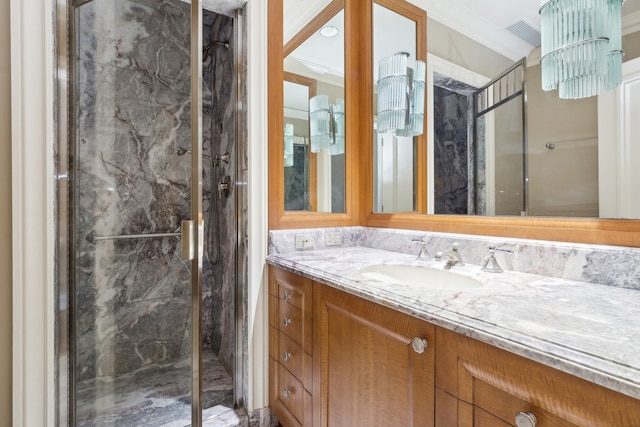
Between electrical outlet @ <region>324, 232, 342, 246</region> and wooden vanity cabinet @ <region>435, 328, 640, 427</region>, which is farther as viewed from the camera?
electrical outlet @ <region>324, 232, 342, 246</region>

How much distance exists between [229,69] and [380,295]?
1.66m

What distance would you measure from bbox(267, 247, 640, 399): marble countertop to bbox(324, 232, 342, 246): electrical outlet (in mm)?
580

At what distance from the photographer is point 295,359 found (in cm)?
127

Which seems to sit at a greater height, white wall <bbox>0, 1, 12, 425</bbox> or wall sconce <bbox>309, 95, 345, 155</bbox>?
wall sconce <bbox>309, 95, 345, 155</bbox>

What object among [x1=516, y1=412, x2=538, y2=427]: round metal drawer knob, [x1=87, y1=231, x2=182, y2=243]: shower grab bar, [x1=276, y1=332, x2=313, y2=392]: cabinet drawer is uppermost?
[x1=87, y1=231, x2=182, y2=243]: shower grab bar

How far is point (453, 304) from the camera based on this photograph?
71cm

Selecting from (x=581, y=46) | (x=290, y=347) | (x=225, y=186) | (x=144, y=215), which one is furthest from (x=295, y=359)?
(x=581, y=46)

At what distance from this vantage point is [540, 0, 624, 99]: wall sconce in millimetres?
954

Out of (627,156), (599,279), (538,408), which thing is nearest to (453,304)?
(538,408)

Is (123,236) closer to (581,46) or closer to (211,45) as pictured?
(211,45)

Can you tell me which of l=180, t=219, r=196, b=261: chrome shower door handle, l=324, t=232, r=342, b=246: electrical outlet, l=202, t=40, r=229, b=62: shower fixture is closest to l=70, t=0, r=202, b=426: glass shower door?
l=180, t=219, r=196, b=261: chrome shower door handle

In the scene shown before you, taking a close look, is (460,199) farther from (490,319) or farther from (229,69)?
(229,69)

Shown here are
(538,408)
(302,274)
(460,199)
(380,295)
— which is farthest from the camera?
(460,199)

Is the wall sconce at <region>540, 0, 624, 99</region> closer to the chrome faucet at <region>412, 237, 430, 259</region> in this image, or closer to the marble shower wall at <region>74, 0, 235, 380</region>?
the chrome faucet at <region>412, 237, 430, 259</region>
